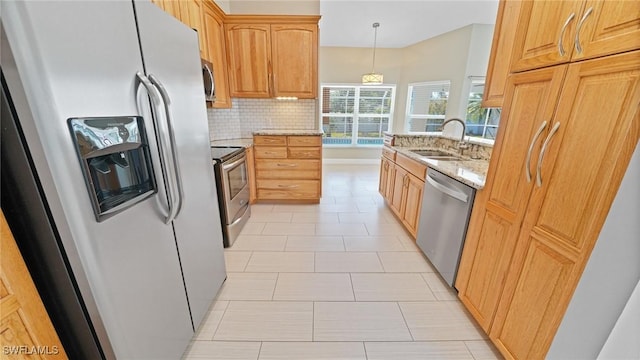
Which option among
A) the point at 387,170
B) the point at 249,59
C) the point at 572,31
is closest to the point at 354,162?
the point at 387,170

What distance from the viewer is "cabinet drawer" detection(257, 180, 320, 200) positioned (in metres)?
3.36

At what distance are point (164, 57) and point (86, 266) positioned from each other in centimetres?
87

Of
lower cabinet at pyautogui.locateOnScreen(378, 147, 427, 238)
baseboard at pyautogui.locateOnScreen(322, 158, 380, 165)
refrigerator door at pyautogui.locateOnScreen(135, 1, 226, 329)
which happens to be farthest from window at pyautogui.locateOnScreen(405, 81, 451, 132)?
refrigerator door at pyautogui.locateOnScreen(135, 1, 226, 329)

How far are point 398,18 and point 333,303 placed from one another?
14.2 ft

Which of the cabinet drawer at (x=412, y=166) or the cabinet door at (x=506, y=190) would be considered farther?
the cabinet drawer at (x=412, y=166)

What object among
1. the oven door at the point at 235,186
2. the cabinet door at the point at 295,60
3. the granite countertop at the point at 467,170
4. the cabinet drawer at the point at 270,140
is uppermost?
the cabinet door at the point at 295,60

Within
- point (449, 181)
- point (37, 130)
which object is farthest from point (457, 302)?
point (37, 130)

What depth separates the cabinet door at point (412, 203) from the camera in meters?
2.28

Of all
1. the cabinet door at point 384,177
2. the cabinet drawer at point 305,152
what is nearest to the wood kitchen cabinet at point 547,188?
the cabinet door at point 384,177

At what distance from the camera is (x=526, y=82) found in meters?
1.14

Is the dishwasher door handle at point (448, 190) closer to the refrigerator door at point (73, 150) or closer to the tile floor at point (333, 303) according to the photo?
the tile floor at point (333, 303)

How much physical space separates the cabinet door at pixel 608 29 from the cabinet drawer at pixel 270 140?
8.84ft

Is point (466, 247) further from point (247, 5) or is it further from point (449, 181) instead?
point (247, 5)

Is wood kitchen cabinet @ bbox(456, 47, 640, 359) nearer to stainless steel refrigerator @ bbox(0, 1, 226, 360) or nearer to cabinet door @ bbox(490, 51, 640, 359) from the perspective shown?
cabinet door @ bbox(490, 51, 640, 359)
